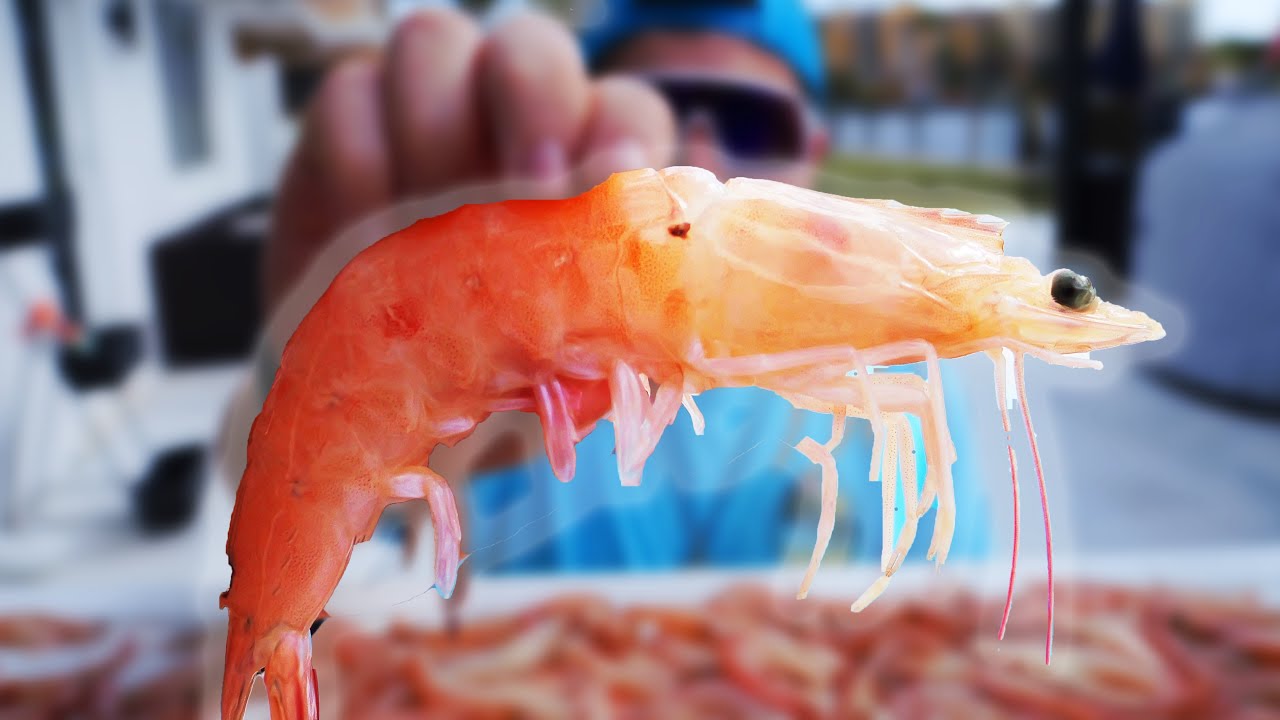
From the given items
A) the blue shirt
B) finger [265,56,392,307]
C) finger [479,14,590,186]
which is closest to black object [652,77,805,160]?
finger [479,14,590,186]

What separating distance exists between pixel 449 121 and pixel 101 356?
84 centimetres

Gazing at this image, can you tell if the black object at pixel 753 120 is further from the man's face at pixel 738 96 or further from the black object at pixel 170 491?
the black object at pixel 170 491

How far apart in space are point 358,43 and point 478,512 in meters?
0.41

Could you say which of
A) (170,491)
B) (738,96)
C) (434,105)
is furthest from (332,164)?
(170,491)

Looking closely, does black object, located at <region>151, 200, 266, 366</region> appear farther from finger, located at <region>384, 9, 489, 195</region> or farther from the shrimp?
the shrimp

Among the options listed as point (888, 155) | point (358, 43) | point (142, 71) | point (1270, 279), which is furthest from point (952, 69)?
point (1270, 279)

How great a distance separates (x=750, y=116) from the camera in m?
0.70

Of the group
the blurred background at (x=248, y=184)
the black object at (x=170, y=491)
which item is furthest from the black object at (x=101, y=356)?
the black object at (x=170, y=491)

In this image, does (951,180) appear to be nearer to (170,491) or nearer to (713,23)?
(713,23)

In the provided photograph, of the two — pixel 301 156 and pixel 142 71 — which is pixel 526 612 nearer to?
pixel 301 156

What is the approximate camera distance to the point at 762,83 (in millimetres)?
700

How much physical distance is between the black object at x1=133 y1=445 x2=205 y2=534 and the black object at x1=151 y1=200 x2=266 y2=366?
183mm

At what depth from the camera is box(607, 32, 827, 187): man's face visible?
0.65 meters

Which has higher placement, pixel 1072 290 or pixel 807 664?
pixel 1072 290
